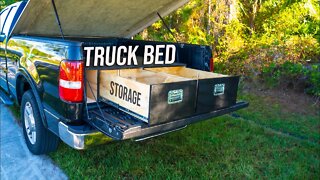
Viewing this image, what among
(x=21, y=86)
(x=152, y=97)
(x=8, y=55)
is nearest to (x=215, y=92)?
Result: (x=152, y=97)

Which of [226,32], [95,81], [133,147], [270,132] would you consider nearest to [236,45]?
[226,32]

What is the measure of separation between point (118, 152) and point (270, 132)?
2.38m

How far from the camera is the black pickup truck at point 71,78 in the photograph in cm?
265

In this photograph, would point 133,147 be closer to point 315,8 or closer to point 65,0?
point 65,0

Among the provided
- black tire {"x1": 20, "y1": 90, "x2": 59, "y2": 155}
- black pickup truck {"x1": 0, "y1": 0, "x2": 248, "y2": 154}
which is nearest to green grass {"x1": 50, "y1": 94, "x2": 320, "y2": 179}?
black tire {"x1": 20, "y1": 90, "x2": 59, "y2": 155}

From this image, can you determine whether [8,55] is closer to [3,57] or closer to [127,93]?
[3,57]

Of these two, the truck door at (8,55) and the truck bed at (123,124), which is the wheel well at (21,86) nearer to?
the truck door at (8,55)

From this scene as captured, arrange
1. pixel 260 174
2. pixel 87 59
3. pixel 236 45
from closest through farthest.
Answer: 1. pixel 87 59
2. pixel 260 174
3. pixel 236 45

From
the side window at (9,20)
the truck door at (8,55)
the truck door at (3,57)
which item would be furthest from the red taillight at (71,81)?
the truck door at (3,57)

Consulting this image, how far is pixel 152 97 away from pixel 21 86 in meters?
2.27

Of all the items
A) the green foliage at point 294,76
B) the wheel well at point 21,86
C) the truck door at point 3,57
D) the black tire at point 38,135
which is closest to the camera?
the black tire at point 38,135

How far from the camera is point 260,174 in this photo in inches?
131

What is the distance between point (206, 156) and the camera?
12.0 ft

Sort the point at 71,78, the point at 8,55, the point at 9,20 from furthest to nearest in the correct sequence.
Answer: the point at 9,20 → the point at 8,55 → the point at 71,78
